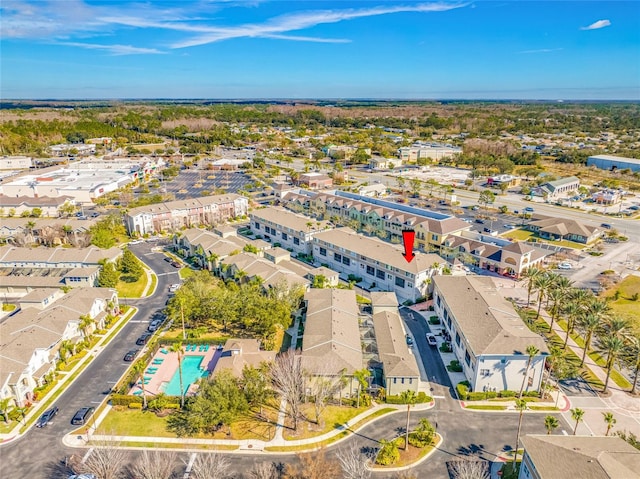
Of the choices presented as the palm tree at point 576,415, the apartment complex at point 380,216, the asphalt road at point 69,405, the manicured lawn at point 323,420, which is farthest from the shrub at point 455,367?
the asphalt road at point 69,405

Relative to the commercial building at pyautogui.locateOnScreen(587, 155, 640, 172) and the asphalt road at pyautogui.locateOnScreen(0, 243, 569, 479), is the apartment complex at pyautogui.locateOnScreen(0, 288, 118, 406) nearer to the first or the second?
the asphalt road at pyautogui.locateOnScreen(0, 243, 569, 479)

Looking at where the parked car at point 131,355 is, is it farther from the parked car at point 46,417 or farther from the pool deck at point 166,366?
the parked car at point 46,417

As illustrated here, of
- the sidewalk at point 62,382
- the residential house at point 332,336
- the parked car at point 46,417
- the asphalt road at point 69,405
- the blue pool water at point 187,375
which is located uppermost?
the residential house at point 332,336

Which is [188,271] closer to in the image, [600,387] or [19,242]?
[19,242]

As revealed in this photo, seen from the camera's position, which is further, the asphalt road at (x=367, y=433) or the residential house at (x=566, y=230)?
the residential house at (x=566, y=230)

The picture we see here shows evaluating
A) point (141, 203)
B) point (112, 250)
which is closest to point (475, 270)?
point (112, 250)
